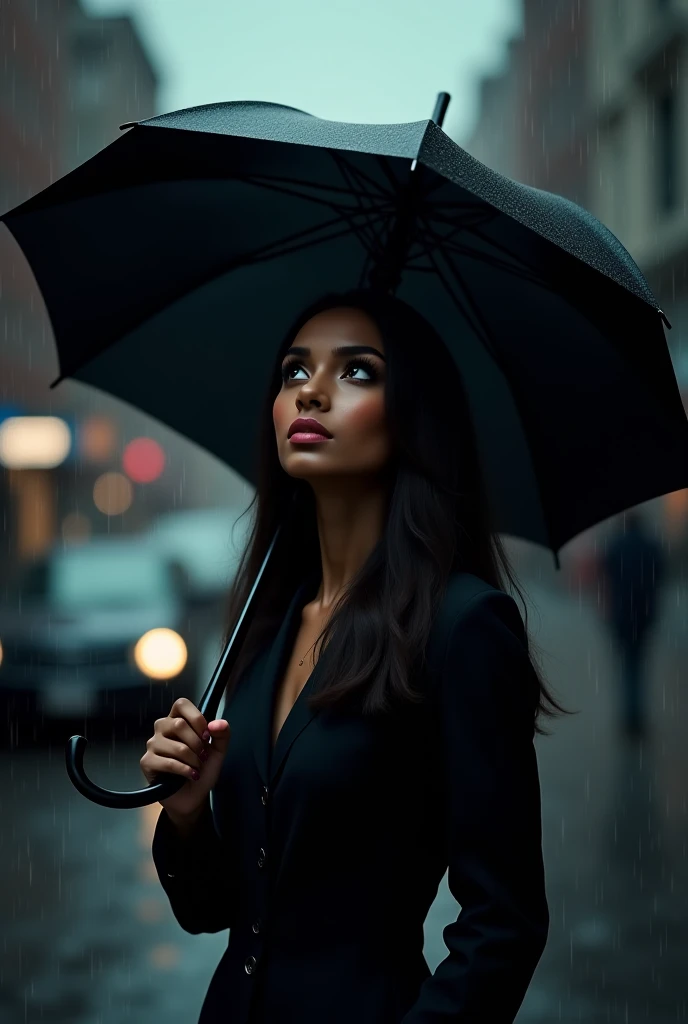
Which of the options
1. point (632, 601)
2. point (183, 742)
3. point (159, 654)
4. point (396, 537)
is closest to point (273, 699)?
point (183, 742)

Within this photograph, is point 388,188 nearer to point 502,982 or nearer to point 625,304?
point 625,304

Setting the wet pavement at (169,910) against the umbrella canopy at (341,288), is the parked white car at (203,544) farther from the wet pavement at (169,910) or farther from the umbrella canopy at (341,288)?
the umbrella canopy at (341,288)

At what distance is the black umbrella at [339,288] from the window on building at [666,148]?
2648 centimetres

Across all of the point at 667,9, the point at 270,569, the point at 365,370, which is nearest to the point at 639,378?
the point at 365,370

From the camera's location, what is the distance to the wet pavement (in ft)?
15.9


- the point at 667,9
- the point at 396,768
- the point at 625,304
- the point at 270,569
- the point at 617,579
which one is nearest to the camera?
the point at 396,768

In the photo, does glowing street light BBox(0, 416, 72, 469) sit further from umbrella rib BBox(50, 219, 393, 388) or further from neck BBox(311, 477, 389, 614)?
neck BBox(311, 477, 389, 614)

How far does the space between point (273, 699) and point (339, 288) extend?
117 centimetres

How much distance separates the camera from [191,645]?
424 inches

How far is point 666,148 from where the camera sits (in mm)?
28156

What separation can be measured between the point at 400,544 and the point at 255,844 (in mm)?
576

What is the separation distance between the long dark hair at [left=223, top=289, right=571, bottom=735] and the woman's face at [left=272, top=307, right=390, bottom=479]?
0.09 ft

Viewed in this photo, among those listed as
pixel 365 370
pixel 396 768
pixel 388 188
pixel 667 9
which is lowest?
pixel 396 768

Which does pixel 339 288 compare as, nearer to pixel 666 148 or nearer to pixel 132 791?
pixel 132 791
